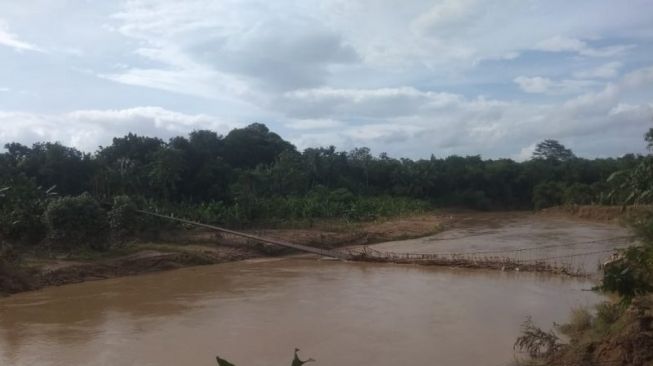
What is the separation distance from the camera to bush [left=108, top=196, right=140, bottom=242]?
2502cm

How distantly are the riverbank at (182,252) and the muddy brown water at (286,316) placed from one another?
0.82 m

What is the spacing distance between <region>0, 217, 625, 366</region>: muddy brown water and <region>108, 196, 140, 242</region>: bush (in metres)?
3.07

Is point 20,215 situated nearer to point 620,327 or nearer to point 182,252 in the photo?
point 182,252

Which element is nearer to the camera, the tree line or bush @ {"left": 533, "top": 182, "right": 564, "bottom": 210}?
the tree line

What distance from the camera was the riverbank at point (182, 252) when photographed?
21.0 metres

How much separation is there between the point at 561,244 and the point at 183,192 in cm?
2266

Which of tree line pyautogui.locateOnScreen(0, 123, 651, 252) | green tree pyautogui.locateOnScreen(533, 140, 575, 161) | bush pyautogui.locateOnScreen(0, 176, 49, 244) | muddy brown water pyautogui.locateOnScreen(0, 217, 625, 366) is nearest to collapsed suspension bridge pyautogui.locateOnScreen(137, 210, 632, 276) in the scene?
muddy brown water pyautogui.locateOnScreen(0, 217, 625, 366)

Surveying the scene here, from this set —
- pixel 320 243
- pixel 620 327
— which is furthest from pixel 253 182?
pixel 620 327

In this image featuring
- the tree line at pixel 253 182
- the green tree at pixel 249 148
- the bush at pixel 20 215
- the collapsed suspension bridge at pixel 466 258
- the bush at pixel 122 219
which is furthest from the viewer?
the green tree at pixel 249 148

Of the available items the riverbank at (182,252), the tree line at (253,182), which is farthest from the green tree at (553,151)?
the riverbank at (182,252)

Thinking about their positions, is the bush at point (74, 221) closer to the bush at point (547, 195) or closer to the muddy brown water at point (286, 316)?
the muddy brown water at point (286, 316)

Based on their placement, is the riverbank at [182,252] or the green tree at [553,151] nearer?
the riverbank at [182,252]

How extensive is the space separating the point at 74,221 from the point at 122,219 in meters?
2.53

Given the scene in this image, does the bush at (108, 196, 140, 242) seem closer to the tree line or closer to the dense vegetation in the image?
the tree line
